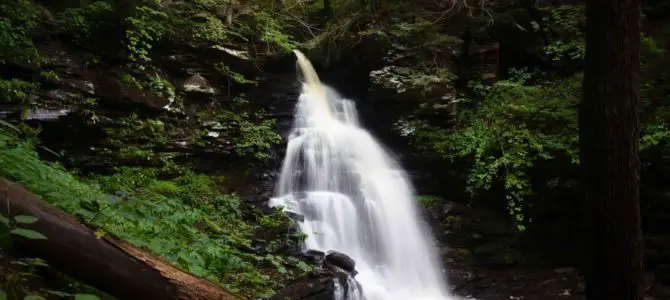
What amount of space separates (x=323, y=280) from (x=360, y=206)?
2865 mm

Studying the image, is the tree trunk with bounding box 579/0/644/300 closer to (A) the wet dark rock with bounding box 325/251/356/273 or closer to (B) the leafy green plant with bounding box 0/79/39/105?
(A) the wet dark rock with bounding box 325/251/356/273

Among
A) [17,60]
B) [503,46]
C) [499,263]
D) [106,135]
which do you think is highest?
[503,46]

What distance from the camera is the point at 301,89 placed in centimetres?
1304

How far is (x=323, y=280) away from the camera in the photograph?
6781 millimetres

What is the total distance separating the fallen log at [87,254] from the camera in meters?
2.59

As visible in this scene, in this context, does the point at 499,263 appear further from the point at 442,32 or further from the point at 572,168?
the point at 442,32

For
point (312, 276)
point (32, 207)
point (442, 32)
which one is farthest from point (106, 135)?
point (442, 32)

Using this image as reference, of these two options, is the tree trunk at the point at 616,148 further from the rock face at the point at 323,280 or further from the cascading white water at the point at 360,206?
the cascading white water at the point at 360,206

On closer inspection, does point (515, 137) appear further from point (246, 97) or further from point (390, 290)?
point (246, 97)

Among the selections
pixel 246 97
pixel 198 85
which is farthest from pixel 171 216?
pixel 246 97

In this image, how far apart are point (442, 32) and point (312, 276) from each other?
8038 millimetres

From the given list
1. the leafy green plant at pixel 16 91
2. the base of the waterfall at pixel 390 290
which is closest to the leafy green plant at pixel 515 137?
the base of the waterfall at pixel 390 290

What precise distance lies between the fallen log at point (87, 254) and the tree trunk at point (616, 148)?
2.92 meters

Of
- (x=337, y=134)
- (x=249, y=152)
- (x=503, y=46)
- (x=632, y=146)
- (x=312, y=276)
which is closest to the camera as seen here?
(x=632, y=146)
